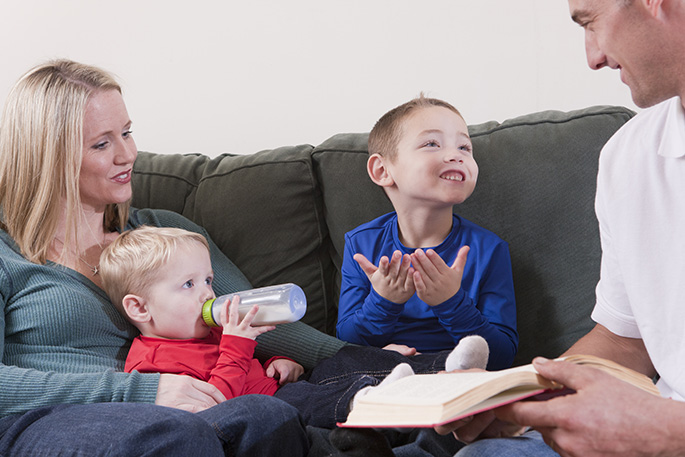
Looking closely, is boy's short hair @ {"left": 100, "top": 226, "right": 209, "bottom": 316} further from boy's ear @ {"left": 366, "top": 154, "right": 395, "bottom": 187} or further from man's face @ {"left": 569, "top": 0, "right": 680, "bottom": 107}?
man's face @ {"left": 569, "top": 0, "right": 680, "bottom": 107}

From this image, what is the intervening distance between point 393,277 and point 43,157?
807mm

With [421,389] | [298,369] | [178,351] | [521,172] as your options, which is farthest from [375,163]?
[421,389]

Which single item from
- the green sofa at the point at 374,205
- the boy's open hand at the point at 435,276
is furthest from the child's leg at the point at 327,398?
the green sofa at the point at 374,205

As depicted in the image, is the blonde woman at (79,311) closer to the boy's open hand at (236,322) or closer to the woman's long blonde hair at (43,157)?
the woman's long blonde hair at (43,157)

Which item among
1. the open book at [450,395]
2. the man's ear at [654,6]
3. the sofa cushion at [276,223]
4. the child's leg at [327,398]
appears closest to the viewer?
the open book at [450,395]

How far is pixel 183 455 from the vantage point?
39.4 inches

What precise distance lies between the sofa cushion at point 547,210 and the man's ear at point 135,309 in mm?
767

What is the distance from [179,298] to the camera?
1.42m

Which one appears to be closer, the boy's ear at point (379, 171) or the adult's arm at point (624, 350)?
the adult's arm at point (624, 350)

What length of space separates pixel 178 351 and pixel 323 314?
0.47 m

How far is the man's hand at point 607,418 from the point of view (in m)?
0.77

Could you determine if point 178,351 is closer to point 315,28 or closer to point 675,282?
point 675,282

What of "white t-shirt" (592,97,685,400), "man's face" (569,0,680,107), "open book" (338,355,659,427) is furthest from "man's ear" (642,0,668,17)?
"open book" (338,355,659,427)

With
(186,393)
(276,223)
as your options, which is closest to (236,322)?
(186,393)
